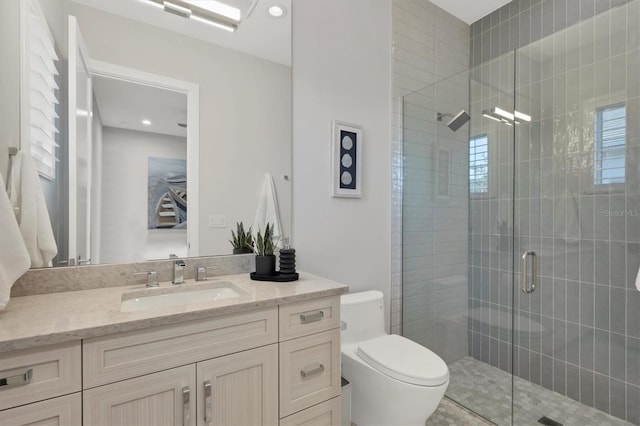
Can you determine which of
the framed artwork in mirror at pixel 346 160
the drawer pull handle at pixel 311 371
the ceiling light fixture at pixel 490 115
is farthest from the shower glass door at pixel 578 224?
the drawer pull handle at pixel 311 371

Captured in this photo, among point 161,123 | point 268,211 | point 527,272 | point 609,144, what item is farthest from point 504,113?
point 161,123

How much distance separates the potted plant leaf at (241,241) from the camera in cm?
163

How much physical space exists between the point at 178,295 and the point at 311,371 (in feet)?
2.09

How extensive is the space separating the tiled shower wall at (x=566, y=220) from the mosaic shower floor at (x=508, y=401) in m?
0.06

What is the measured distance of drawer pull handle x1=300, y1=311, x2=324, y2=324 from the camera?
4.02 ft

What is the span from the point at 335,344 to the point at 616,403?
1.86m

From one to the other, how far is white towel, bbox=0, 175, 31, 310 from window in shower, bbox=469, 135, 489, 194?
2487 mm

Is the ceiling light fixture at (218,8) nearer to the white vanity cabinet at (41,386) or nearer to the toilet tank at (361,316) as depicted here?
the white vanity cabinet at (41,386)

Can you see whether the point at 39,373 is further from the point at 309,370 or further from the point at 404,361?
the point at 404,361

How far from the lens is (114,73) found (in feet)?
4.50

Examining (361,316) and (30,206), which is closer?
(30,206)

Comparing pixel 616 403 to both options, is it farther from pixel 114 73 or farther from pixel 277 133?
pixel 114 73

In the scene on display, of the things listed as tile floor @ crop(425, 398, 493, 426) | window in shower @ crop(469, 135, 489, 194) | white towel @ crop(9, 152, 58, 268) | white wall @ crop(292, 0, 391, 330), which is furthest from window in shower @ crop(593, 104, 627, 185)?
white towel @ crop(9, 152, 58, 268)

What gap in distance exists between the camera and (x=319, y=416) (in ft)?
4.15
